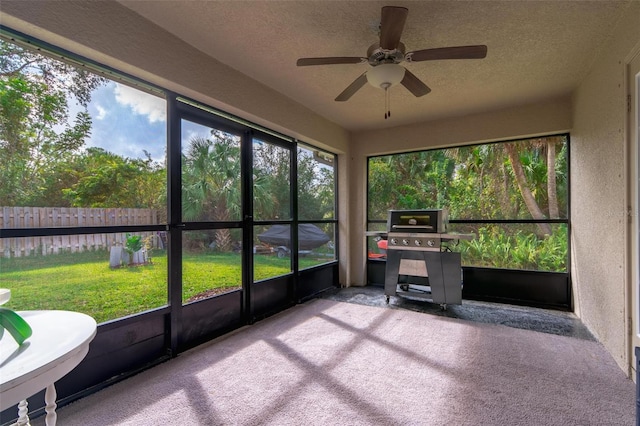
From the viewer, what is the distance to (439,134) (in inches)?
169

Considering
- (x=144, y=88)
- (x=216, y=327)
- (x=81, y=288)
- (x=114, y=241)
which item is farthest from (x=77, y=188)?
(x=216, y=327)

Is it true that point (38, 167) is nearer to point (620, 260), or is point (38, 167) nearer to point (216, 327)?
point (216, 327)

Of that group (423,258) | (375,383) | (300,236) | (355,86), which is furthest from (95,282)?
(423,258)

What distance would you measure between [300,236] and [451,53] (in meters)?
2.75

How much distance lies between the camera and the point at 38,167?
1792 millimetres

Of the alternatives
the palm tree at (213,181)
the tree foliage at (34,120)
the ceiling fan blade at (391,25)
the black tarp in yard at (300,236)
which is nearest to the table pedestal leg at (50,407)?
the tree foliage at (34,120)

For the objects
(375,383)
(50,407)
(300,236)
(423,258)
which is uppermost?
(300,236)

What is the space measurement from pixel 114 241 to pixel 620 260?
12.6ft

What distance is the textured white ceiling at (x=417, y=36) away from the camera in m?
2.01

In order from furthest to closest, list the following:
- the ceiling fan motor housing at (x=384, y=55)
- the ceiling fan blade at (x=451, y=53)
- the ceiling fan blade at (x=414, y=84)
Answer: the ceiling fan blade at (x=414, y=84) → the ceiling fan motor housing at (x=384, y=55) → the ceiling fan blade at (x=451, y=53)

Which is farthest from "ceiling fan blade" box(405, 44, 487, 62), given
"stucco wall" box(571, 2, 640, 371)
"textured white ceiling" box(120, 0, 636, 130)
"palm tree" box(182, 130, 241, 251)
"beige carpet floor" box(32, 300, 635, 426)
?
"beige carpet floor" box(32, 300, 635, 426)

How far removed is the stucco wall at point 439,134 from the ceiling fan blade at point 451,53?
2283mm

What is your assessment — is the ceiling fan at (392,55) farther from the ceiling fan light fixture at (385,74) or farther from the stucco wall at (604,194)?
the stucco wall at (604,194)

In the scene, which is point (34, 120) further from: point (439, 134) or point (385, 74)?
point (439, 134)
